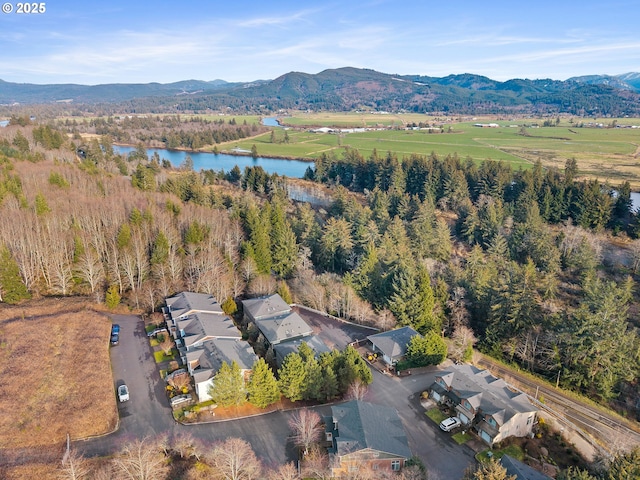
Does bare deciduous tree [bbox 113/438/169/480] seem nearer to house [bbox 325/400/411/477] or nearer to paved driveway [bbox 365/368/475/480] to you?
house [bbox 325/400/411/477]

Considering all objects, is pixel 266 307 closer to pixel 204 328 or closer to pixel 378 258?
pixel 204 328

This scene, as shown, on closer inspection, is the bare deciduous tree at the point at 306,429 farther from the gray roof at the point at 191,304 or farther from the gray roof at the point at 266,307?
the gray roof at the point at 191,304

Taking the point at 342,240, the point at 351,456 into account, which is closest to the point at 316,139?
the point at 342,240

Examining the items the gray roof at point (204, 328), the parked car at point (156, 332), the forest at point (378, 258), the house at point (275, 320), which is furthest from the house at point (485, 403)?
the parked car at point (156, 332)

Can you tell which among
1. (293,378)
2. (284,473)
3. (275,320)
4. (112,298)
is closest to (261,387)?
(293,378)

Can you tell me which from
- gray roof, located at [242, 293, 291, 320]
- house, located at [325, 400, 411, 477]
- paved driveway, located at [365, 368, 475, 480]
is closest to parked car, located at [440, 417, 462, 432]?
paved driveway, located at [365, 368, 475, 480]
